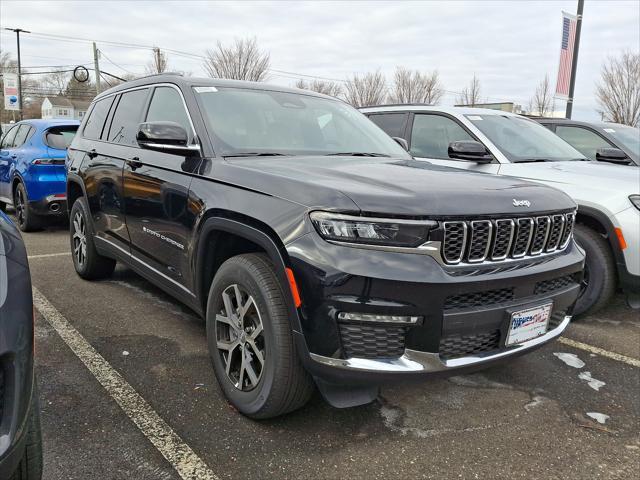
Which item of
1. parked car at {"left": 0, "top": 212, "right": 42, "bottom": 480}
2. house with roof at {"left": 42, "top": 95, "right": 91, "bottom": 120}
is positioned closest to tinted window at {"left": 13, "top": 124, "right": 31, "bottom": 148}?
parked car at {"left": 0, "top": 212, "right": 42, "bottom": 480}

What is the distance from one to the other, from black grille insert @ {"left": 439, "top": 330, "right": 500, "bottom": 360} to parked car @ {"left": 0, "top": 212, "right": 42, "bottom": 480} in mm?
1515

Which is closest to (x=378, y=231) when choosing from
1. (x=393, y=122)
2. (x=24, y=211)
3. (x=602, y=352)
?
(x=602, y=352)

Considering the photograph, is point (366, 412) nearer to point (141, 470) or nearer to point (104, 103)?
point (141, 470)

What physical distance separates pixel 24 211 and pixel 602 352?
7449 millimetres

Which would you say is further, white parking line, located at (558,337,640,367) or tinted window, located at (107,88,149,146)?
tinted window, located at (107,88,149,146)

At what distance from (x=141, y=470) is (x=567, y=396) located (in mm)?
2392

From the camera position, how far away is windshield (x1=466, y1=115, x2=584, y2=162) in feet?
16.5

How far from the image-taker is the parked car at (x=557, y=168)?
406 centimetres

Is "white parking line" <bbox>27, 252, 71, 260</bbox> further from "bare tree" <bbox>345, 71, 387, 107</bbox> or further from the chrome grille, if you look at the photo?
"bare tree" <bbox>345, 71, 387, 107</bbox>

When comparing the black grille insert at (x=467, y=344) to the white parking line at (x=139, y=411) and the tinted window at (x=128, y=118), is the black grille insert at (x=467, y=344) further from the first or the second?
the tinted window at (x=128, y=118)

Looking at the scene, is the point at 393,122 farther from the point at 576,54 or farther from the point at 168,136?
the point at 576,54

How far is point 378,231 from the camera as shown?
2.09 m

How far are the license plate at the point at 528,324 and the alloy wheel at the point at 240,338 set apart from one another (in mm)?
1156

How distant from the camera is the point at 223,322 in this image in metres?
2.71
